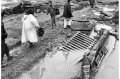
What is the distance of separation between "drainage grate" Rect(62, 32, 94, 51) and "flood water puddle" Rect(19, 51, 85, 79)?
408 mm

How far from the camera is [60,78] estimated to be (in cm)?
612

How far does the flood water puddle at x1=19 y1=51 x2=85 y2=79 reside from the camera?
6258 millimetres

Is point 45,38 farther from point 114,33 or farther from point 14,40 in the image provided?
point 114,33

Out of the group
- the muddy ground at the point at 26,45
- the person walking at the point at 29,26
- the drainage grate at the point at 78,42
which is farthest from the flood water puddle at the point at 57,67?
the person walking at the point at 29,26

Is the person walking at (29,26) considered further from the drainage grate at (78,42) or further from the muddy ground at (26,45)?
the drainage grate at (78,42)

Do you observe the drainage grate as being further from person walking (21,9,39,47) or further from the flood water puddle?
person walking (21,9,39,47)

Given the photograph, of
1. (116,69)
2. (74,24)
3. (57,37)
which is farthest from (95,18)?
(116,69)

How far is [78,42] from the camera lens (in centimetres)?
889

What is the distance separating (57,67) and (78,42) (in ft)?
7.63

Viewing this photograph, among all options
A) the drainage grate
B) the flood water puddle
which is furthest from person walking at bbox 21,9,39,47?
the drainage grate

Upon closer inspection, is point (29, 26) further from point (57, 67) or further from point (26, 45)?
point (57, 67)

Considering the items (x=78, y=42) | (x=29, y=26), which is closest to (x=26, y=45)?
(x=29, y=26)

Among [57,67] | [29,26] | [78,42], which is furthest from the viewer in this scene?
[78,42]

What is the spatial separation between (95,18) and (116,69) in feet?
21.0
